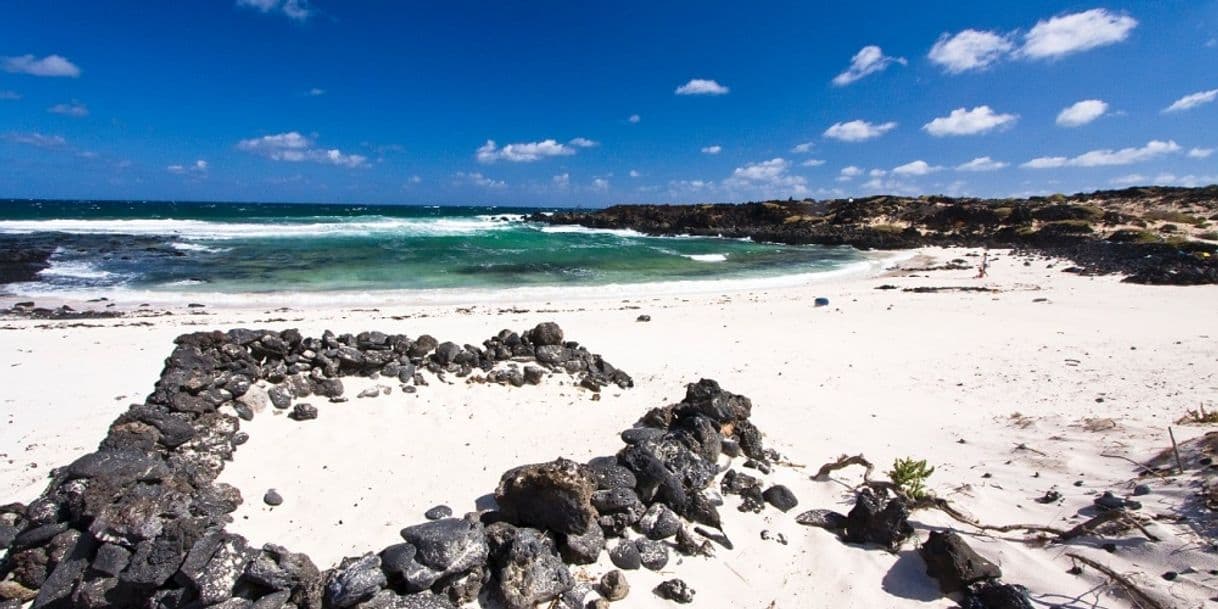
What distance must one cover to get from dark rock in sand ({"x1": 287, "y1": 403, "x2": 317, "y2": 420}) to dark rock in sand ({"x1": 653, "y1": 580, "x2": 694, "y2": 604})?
14.7ft

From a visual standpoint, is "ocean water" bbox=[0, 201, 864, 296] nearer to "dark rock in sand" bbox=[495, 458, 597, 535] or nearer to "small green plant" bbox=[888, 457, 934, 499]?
"dark rock in sand" bbox=[495, 458, 597, 535]

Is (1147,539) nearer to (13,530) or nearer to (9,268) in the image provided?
(13,530)

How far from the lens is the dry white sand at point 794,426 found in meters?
3.92

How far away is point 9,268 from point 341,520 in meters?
27.7

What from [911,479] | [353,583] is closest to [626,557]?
[353,583]

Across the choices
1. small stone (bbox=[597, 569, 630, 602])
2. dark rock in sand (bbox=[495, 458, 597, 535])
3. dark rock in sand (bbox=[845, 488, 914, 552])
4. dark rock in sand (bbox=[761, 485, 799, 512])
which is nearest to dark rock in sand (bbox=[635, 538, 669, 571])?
small stone (bbox=[597, 569, 630, 602])

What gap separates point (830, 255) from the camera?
35.2 metres

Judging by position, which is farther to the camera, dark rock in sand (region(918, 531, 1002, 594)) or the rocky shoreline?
the rocky shoreline

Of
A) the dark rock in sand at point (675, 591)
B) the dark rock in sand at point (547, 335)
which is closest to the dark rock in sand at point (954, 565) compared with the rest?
the dark rock in sand at point (675, 591)

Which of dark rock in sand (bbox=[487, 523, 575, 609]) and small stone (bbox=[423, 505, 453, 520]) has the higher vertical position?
dark rock in sand (bbox=[487, 523, 575, 609])

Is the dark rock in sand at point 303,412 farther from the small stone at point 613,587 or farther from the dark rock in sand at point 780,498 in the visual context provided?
the dark rock in sand at point 780,498

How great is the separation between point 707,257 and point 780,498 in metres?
30.0

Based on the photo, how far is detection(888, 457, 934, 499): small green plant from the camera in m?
4.77

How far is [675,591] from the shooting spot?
3.69m
